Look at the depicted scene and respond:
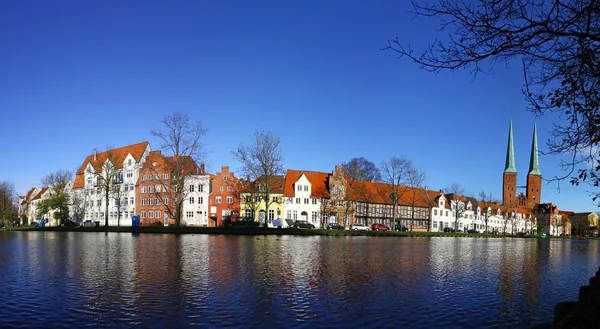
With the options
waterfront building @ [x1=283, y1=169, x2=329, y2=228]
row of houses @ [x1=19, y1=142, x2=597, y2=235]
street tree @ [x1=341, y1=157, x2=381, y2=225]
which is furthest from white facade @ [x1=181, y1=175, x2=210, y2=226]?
street tree @ [x1=341, y1=157, x2=381, y2=225]

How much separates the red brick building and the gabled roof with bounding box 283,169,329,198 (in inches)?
444

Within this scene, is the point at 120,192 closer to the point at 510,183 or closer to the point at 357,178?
the point at 357,178

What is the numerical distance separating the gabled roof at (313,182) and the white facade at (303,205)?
929 millimetres

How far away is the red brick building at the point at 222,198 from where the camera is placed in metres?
91.8

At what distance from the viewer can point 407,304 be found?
1397 cm

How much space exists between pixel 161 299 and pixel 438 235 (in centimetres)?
7918

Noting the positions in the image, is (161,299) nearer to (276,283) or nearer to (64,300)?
(64,300)

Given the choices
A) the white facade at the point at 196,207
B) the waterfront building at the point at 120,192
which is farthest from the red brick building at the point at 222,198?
the waterfront building at the point at 120,192

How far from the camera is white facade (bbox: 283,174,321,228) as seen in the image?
95625 mm

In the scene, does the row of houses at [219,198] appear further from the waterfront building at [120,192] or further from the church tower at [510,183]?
the church tower at [510,183]

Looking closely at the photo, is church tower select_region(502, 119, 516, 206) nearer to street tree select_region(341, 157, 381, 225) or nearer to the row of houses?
the row of houses

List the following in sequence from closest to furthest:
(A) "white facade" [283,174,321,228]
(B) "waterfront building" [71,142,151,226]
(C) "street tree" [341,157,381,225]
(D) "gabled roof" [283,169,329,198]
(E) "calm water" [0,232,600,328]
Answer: (E) "calm water" [0,232,600,328], (C) "street tree" [341,157,381,225], (A) "white facade" [283,174,321,228], (D) "gabled roof" [283,169,329,198], (B) "waterfront building" [71,142,151,226]

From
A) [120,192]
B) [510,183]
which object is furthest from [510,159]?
Result: [120,192]

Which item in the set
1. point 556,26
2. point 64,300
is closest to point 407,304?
point 556,26
